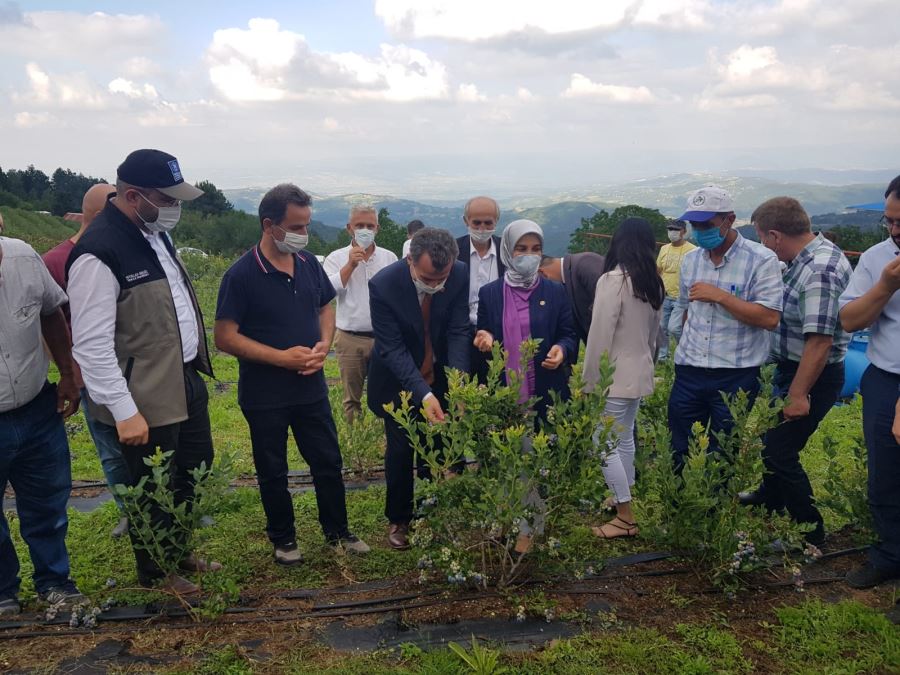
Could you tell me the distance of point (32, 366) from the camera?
316 cm

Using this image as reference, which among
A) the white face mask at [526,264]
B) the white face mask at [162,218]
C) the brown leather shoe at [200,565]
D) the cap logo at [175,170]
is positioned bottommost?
the brown leather shoe at [200,565]

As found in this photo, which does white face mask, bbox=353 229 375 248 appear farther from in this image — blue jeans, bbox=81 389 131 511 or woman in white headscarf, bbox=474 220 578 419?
blue jeans, bbox=81 389 131 511

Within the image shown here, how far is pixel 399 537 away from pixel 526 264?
6.04ft

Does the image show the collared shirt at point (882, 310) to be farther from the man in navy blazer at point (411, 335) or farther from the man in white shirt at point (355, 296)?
the man in white shirt at point (355, 296)

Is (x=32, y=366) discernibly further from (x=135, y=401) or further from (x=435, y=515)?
(x=435, y=515)

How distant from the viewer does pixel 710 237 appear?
12.3ft

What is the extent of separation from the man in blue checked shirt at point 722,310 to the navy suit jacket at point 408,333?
1367mm

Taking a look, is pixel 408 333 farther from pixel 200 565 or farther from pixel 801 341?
pixel 801 341

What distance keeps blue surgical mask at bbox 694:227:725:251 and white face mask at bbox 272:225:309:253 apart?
225 cm

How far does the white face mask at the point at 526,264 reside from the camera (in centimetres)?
384

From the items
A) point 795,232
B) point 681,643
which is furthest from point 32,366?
point 795,232

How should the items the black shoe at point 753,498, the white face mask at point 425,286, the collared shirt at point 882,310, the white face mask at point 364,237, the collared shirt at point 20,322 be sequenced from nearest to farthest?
the collared shirt at point 20,322 → the collared shirt at point 882,310 → the white face mask at point 425,286 → the black shoe at point 753,498 → the white face mask at point 364,237

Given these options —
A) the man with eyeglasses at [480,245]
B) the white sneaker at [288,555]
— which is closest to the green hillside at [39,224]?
the man with eyeglasses at [480,245]

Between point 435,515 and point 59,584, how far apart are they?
1990mm
